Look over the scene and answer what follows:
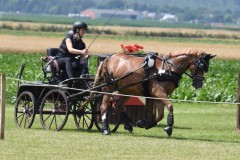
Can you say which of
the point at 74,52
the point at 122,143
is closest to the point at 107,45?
the point at 74,52

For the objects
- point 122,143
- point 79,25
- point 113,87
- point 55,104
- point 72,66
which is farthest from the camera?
point 72,66

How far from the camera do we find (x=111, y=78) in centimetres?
1962

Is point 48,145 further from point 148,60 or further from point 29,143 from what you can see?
point 148,60

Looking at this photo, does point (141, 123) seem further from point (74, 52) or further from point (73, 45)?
point (73, 45)

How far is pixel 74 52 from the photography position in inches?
786

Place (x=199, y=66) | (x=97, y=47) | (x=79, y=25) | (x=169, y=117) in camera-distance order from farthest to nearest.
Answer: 1. (x=97, y=47)
2. (x=79, y=25)
3. (x=199, y=66)
4. (x=169, y=117)

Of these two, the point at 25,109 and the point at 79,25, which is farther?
the point at 25,109

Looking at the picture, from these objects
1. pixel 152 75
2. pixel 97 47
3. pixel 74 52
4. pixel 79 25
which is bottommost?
pixel 97 47

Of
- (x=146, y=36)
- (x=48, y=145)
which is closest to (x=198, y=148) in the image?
(x=48, y=145)

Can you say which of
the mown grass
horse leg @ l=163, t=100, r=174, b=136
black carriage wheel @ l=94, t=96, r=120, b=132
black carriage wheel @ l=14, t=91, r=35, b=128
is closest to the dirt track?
black carriage wheel @ l=14, t=91, r=35, b=128

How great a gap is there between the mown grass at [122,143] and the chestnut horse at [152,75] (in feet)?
1.92

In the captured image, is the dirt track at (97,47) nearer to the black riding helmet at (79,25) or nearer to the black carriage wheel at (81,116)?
the black carriage wheel at (81,116)

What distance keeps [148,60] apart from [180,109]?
8946mm

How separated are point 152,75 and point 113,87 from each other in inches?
42.3
